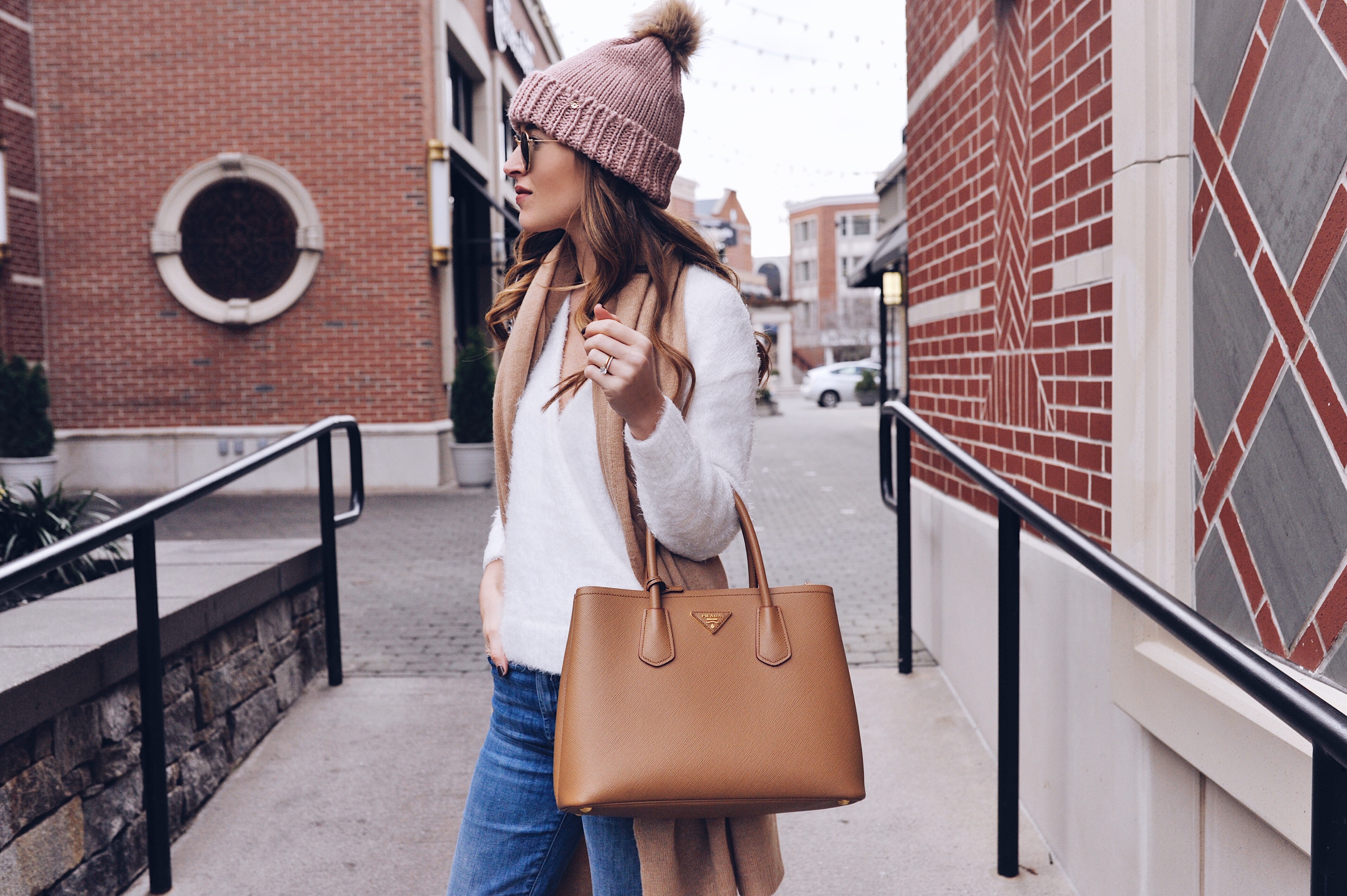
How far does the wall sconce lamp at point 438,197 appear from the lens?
11.2 m

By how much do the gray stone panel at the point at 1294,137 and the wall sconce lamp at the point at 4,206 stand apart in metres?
11.8

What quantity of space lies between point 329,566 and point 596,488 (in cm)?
323

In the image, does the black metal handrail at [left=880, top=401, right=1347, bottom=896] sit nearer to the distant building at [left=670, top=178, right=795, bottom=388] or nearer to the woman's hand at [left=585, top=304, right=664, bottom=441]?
the woman's hand at [left=585, top=304, right=664, bottom=441]

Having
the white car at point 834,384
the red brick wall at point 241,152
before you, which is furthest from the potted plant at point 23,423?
the white car at point 834,384

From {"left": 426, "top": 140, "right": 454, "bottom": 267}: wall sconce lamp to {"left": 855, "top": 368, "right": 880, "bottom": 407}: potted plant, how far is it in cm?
1996

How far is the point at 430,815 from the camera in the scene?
3.28m

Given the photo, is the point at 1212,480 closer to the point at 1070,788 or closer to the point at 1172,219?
the point at 1172,219

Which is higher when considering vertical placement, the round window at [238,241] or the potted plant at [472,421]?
the round window at [238,241]

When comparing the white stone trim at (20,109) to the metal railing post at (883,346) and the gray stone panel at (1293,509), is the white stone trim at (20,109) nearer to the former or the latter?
the metal railing post at (883,346)

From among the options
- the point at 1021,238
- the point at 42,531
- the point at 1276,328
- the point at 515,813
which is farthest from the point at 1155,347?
the point at 42,531

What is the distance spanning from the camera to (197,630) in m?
3.25

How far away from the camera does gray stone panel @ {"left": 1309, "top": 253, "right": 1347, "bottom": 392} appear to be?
→ 163cm

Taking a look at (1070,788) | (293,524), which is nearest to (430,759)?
(1070,788)

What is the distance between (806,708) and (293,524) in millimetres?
8477
